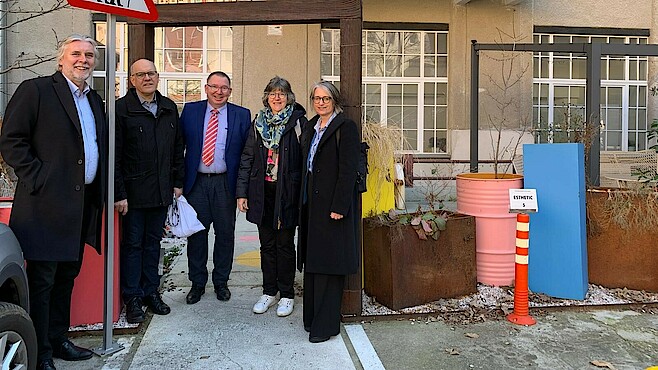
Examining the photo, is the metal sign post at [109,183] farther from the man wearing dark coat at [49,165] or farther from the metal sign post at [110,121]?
the man wearing dark coat at [49,165]

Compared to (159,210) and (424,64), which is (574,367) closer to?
(159,210)

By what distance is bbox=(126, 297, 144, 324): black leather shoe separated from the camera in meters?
4.18

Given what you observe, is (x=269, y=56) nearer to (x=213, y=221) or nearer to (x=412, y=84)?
(x=412, y=84)

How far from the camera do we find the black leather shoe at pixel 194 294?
15.5 feet

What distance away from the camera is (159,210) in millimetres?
4312

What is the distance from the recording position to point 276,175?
4.32 metres

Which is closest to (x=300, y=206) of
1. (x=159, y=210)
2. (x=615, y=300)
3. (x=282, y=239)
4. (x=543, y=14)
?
(x=282, y=239)

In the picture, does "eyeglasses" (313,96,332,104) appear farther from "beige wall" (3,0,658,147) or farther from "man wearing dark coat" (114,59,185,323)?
"beige wall" (3,0,658,147)

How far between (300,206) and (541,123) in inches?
378

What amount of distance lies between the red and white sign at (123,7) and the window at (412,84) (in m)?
8.60

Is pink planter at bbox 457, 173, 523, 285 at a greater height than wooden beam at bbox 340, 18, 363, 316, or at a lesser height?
lesser

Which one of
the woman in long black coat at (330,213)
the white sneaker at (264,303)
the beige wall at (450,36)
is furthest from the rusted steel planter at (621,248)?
the beige wall at (450,36)

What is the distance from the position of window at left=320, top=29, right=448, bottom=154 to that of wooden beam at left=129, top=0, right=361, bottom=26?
7.94 meters

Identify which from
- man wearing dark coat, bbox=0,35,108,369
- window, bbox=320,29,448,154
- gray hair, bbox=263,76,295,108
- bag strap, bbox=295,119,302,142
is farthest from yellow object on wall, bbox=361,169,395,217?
window, bbox=320,29,448,154
